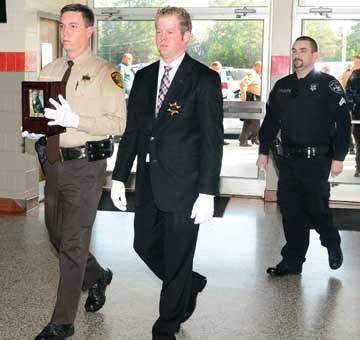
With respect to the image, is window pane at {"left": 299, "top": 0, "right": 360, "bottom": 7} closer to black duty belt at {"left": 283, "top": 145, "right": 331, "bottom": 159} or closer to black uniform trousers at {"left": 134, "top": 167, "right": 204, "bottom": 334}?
black duty belt at {"left": 283, "top": 145, "right": 331, "bottom": 159}

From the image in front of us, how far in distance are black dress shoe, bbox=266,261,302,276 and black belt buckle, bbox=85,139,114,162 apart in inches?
63.3

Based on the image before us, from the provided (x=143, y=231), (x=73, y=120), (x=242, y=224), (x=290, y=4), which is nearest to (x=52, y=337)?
(x=143, y=231)

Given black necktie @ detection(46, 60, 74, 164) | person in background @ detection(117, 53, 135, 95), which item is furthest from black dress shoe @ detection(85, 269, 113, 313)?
person in background @ detection(117, 53, 135, 95)

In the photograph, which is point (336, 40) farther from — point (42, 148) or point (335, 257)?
point (42, 148)

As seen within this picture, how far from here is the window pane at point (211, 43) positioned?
709 cm

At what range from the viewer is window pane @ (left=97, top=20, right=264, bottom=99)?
7086 mm

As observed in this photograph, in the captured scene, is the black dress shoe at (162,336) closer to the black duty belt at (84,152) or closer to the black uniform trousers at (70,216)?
the black uniform trousers at (70,216)

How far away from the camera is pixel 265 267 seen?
4504 mm

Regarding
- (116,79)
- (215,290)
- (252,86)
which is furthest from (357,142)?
(116,79)

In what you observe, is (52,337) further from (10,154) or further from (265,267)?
(10,154)

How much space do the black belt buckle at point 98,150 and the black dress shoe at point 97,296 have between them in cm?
75

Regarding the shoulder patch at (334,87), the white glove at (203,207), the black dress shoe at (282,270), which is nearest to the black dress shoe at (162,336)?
the white glove at (203,207)

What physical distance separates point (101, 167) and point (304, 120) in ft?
4.99

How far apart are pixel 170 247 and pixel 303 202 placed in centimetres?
160
